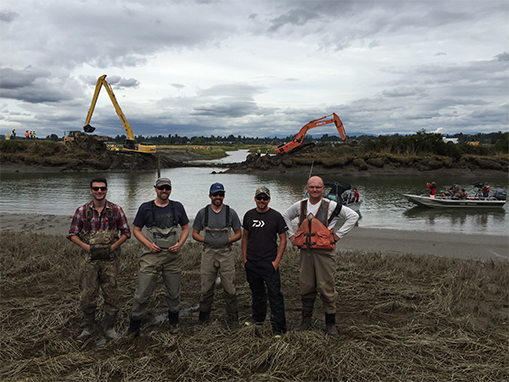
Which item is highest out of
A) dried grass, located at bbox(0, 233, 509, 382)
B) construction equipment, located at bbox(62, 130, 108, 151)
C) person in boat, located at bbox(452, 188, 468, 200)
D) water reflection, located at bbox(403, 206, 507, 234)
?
construction equipment, located at bbox(62, 130, 108, 151)

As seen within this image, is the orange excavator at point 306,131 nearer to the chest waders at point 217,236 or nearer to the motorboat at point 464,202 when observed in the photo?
the motorboat at point 464,202

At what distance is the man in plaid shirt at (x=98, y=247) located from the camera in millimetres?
4348

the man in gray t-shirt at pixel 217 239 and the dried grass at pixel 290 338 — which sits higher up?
the man in gray t-shirt at pixel 217 239

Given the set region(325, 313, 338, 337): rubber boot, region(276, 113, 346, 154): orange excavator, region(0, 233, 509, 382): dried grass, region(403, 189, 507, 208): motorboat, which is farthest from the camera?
region(276, 113, 346, 154): orange excavator

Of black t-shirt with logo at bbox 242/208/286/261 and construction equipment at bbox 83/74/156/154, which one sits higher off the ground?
construction equipment at bbox 83/74/156/154

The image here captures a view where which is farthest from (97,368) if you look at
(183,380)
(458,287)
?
(458,287)

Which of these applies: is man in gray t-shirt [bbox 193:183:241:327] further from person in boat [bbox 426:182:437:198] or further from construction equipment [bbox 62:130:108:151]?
construction equipment [bbox 62:130:108:151]

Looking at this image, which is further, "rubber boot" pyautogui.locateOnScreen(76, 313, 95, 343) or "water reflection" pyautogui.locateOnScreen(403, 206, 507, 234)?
"water reflection" pyautogui.locateOnScreen(403, 206, 507, 234)

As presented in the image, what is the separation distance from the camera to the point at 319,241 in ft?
14.5

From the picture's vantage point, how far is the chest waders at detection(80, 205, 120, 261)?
4.33 meters

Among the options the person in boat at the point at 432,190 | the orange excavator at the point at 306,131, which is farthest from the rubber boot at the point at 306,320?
the orange excavator at the point at 306,131

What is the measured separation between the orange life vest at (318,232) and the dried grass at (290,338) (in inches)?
44.8

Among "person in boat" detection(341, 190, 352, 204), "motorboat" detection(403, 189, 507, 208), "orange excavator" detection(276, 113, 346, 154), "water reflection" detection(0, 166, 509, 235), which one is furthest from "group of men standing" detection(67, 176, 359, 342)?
"orange excavator" detection(276, 113, 346, 154)

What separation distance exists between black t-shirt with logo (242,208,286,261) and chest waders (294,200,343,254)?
0.26 meters
